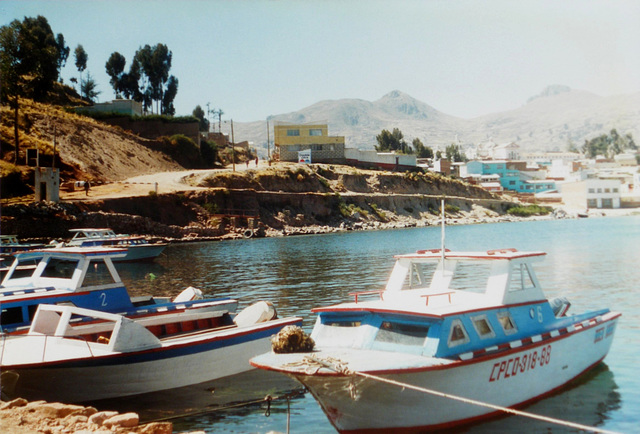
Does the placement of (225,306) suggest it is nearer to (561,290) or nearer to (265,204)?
(561,290)

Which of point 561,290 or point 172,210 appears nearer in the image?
point 561,290

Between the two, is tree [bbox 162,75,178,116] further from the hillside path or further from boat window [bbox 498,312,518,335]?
boat window [bbox 498,312,518,335]

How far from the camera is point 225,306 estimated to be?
22094 mm

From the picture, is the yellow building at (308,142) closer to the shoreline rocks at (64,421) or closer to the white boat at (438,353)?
the white boat at (438,353)

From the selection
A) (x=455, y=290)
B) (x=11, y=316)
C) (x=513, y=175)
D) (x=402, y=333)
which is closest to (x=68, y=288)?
(x=11, y=316)

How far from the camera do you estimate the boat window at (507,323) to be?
47.8 ft

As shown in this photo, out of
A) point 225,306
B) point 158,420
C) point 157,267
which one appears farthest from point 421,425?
point 157,267

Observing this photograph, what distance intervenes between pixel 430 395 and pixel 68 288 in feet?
37.1

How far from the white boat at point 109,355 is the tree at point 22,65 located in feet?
141

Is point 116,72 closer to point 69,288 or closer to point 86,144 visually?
point 86,144

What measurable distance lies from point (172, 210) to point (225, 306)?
5844cm

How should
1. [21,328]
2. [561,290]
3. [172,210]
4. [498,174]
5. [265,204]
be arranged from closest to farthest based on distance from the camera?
[21,328] < [561,290] < [172,210] < [265,204] < [498,174]

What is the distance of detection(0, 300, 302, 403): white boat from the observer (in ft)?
49.0

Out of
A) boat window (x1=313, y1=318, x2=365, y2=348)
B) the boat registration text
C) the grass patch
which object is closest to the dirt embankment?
the grass patch
